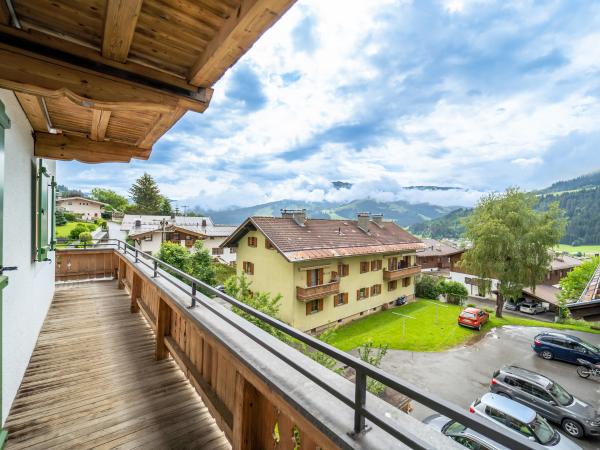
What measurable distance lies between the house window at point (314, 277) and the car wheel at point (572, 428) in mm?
10695

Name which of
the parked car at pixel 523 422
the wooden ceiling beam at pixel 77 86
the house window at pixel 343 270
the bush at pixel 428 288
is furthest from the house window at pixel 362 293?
the wooden ceiling beam at pixel 77 86

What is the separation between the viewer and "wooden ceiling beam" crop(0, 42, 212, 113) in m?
1.76

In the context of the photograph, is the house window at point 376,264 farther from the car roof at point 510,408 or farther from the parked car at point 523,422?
the parked car at point 523,422

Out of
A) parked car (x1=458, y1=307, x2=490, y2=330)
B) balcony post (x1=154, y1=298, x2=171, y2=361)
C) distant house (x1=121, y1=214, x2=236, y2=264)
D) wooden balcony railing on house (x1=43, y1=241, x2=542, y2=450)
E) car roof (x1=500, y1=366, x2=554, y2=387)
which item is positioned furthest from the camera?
distant house (x1=121, y1=214, x2=236, y2=264)

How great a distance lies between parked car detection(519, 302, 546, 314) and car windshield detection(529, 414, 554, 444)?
25.5 meters

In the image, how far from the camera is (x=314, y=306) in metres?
16.1

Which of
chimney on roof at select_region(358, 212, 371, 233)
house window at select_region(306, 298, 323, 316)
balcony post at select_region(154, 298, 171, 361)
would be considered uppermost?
chimney on roof at select_region(358, 212, 371, 233)

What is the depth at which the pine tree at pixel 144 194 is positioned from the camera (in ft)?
172

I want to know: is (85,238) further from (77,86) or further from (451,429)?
(451,429)

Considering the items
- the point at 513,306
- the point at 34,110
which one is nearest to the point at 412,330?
the point at 513,306

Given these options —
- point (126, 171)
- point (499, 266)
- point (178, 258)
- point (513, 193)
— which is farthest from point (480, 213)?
point (126, 171)

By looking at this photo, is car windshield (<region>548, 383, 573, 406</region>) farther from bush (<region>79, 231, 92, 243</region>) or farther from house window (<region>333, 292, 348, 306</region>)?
bush (<region>79, 231, 92, 243</region>)

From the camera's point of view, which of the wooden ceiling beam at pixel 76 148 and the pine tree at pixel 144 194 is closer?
the wooden ceiling beam at pixel 76 148

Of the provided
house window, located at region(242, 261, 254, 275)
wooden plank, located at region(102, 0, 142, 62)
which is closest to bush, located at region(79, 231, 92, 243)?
house window, located at region(242, 261, 254, 275)
